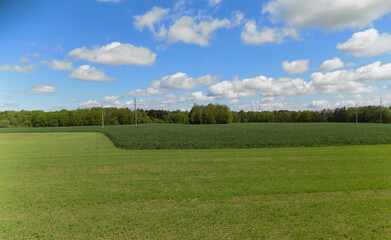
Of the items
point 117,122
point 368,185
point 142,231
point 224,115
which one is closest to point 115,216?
point 142,231

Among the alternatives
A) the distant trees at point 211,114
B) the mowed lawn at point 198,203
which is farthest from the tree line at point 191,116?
the mowed lawn at point 198,203

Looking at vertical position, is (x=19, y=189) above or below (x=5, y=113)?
below

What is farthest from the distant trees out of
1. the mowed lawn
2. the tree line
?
the mowed lawn

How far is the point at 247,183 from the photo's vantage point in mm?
10133

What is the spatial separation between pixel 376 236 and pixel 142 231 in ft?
17.9

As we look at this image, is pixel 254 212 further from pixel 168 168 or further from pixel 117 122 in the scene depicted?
pixel 117 122

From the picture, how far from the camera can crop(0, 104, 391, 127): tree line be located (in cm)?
11131

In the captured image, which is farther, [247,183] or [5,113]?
[5,113]

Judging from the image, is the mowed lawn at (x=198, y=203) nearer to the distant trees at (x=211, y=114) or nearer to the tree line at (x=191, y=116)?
the tree line at (x=191, y=116)

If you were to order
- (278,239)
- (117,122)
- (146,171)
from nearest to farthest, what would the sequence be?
(278,239) → (146,171) → (117,122)

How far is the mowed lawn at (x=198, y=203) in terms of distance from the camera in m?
5.88

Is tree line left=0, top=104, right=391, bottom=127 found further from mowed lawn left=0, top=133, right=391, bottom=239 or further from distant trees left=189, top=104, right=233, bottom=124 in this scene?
mowed lawn left=0, top=133, right=391, bottom=239

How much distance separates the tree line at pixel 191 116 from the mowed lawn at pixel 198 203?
104520 millimetres

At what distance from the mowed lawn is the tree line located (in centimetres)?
10452
